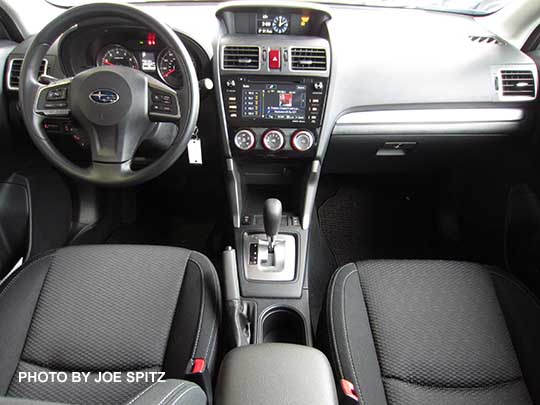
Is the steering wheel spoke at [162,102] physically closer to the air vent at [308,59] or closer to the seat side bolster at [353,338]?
the air vent at [308,59]

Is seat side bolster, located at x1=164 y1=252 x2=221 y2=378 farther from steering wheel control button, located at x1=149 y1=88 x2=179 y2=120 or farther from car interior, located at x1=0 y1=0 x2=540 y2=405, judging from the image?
steering wheel control button, located at x1=149 y1=88 x2=179 y2=120

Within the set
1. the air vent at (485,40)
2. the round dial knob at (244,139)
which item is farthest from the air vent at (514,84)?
the round dial knob at (244,139)

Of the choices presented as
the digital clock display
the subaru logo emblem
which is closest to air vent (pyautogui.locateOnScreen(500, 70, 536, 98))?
the digital clock display

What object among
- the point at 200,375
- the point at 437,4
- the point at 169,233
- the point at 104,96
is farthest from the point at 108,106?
the point at 437,4

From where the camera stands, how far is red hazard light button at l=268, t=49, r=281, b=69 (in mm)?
1249

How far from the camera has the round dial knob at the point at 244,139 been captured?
1.35 m

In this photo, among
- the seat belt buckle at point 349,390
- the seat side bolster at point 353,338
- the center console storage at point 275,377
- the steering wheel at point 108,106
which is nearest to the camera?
the center console storage at point 275,377

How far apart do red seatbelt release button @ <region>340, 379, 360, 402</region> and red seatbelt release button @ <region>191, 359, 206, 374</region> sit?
0.31 meters

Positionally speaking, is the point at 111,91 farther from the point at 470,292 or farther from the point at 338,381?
the point at 470,292

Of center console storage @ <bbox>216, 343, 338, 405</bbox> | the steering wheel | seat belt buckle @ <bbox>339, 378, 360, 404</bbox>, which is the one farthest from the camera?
the steering wheel

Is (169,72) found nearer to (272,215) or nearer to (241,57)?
(241,57)

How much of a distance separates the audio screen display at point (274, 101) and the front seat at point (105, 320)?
20.6 inches

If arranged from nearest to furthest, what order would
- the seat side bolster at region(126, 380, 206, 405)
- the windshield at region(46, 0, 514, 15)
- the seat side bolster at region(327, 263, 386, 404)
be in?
the seat side bolster at region(126, 380, 206, 405) < the seat side bolster at region(327, 263, 386, 404) < the windshield at region(46, 0, 514, 15)

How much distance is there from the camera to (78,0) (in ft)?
5.30
